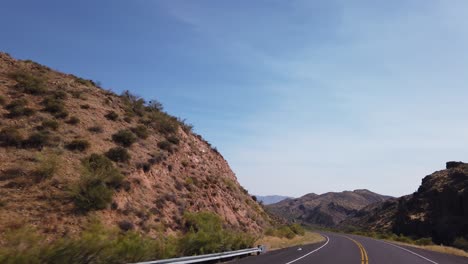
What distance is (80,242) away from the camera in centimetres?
1449

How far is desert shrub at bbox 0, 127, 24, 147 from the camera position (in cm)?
2830

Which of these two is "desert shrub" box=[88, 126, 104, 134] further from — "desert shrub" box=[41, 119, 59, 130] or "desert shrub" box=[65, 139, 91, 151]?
"desert shrub" box=[65, 139, 91, 151]

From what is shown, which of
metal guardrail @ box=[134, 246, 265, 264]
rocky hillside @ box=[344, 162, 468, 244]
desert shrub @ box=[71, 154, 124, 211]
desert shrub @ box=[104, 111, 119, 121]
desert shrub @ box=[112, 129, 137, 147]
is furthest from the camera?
rocky hillside @ box=[344, 162, 468, 244]

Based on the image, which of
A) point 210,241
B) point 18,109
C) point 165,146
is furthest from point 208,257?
point 165,146

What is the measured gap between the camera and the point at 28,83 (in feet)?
120

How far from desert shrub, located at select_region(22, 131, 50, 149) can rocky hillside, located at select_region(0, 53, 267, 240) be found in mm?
59

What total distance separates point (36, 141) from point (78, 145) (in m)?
2.61

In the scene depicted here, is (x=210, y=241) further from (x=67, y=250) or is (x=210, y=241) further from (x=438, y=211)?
(x=438, y=211)

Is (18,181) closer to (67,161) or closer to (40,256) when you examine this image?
(67,161)


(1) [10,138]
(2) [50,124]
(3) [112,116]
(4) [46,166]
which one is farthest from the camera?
(3) [112,116]

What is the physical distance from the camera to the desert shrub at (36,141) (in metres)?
28.9

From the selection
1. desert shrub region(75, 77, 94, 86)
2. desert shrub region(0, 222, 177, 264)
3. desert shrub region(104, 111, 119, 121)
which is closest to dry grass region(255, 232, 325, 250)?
desert shrub region(104, 111, 119, 121)

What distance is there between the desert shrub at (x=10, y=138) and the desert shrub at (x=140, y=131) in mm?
10639

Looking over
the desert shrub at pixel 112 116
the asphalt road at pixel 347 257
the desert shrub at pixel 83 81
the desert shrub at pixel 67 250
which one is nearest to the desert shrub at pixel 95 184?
the desert shrub at pixel 67 250
